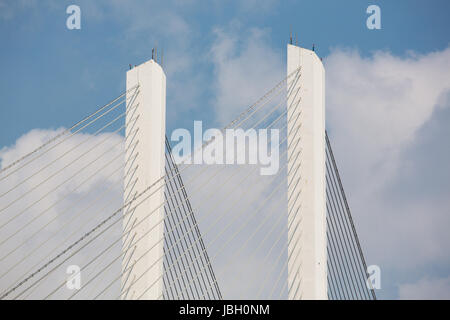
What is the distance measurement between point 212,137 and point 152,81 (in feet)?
4.99

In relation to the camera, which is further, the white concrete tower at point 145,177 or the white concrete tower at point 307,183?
the white concrete tower at point 145,177

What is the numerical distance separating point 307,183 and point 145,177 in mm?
2275

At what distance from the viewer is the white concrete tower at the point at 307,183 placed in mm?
8734

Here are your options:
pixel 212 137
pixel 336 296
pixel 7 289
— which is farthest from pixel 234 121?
pixel 7 289

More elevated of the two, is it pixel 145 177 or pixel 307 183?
pixel 145 177

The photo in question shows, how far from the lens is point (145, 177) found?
10.2 m

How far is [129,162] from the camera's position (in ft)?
34.1

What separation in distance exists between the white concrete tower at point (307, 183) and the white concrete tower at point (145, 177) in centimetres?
174

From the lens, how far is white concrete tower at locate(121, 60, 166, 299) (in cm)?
983

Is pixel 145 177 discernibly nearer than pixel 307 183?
No

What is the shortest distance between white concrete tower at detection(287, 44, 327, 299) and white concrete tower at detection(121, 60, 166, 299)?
5.72ft

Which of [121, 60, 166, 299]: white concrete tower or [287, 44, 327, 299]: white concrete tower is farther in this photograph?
[121, 60, 166, 299]: white concrete tower
